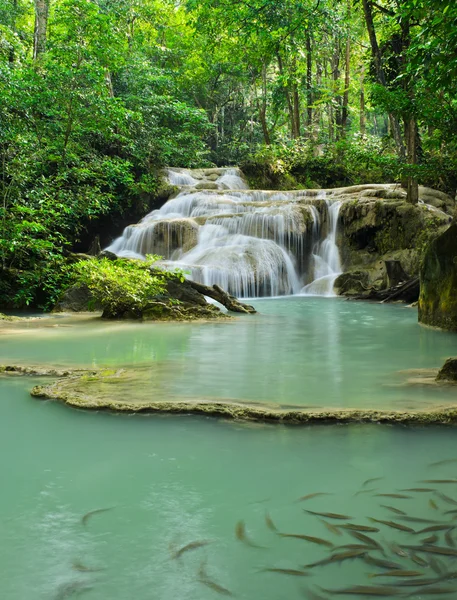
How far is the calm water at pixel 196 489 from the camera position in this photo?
5.29 ft

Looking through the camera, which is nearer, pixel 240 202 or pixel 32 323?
pixel 32 323

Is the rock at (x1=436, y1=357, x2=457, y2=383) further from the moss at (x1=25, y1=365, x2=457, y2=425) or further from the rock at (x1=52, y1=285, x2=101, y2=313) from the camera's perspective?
the rock at (x1=52, y1=285, x2=101, y2=313)

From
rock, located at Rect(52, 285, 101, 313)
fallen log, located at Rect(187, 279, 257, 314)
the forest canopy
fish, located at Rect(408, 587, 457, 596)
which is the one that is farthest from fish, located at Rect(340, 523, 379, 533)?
rock, located at Rect(52, 285, 101, 313)

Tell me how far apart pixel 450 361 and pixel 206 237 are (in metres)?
13.5

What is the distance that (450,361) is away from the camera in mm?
4027

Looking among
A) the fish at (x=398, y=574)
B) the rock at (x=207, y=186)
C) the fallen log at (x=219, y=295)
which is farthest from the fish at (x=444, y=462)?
the rock at (x=207, y=186)

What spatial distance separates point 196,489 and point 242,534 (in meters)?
0.41

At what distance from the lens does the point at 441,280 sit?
25.2 feet

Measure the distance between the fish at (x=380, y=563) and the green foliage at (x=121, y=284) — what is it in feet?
24.1

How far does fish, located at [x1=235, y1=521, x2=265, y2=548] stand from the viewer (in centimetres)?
179

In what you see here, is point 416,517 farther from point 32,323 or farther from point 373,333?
point 32,323

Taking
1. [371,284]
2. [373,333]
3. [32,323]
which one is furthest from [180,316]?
[371,284]

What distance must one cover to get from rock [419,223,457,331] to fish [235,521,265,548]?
6335 millimetres

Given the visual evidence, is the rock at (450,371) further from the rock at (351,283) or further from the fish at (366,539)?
the rock at (351,283)
